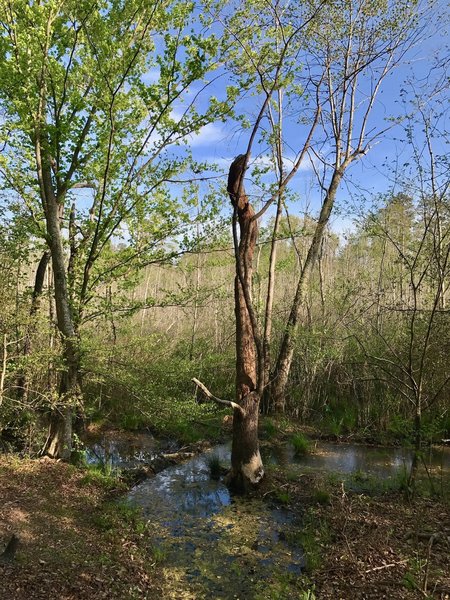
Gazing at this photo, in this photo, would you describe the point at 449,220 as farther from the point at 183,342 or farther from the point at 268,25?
the point at 183,342

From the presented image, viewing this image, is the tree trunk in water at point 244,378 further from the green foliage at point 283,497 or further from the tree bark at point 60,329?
the tree bark at point 60,329

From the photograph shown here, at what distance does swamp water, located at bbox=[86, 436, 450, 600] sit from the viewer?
4.04 m

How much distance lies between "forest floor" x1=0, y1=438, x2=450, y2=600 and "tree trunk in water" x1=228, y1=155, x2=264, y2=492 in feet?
1.34

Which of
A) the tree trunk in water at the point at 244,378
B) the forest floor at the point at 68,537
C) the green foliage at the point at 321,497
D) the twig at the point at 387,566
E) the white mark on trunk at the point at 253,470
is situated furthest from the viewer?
the white mark on trunk at the point at 253,470

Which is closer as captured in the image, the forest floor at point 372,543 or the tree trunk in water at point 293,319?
the forest floor at point 372,543

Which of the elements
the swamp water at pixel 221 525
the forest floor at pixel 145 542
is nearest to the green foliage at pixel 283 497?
the forest floor at pixel 145 542

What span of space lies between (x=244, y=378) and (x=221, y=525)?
6.19 feet

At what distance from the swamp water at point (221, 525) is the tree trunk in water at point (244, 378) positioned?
0.41 m

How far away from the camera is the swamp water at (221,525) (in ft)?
13.3

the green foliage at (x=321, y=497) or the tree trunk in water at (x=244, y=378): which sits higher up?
the tree trunk in water at (x=244, y=378)

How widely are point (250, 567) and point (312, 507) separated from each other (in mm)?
1583

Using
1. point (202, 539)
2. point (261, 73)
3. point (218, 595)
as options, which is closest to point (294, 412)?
point (202, 539)

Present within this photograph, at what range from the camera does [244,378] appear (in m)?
6.24

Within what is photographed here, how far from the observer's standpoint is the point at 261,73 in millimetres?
5344
